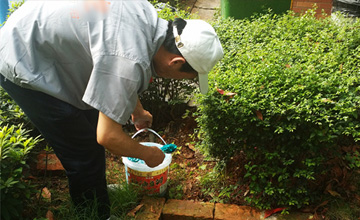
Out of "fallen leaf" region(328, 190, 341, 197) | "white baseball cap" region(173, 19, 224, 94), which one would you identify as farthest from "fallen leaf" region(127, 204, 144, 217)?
"fallen leaf" region(328, 190, 341, 197)

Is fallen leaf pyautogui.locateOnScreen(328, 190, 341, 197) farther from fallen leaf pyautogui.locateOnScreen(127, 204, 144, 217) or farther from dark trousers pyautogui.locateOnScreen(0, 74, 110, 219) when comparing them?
dark trousers pyautogui.locateOnScreen(0, 74, 110, 219)

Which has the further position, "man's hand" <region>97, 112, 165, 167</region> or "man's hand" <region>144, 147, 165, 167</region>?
"man's hand" <region>144, 147, 165, 167</region>

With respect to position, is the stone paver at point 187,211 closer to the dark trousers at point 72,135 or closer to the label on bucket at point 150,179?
the label on bucket at point 150,179

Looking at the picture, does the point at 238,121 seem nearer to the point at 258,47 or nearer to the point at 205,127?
the point at 205,127

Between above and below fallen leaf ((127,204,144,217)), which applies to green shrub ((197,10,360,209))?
above

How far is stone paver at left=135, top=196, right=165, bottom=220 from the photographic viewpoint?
9.15 ft

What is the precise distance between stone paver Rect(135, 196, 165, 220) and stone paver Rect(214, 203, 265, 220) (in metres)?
0.47

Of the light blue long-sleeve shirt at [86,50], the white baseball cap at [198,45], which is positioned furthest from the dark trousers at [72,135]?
the white baseball cap at [198,45]

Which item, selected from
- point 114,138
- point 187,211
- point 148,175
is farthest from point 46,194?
point 114,138

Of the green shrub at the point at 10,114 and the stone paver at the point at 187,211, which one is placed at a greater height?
the green shrub at the point at 10,114

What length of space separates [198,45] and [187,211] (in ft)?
5.00

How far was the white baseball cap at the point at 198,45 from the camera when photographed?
1.96 metres

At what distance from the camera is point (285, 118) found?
8.48 feet

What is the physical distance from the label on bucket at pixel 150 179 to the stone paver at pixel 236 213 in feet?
1.68
